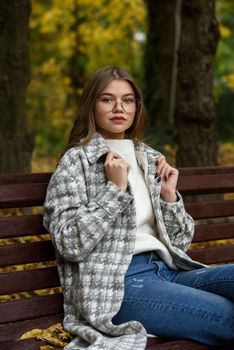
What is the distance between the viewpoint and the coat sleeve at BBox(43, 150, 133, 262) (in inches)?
119

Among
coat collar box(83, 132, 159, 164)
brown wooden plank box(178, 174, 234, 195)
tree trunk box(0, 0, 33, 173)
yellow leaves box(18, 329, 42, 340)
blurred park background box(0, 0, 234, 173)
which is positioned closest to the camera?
yellow leaves box(18, 329, 42, 340)

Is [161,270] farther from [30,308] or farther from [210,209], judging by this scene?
[210,209]

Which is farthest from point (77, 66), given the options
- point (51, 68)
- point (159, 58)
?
point (159, 58)

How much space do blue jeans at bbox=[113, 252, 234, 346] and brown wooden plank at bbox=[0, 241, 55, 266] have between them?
0.47 metres

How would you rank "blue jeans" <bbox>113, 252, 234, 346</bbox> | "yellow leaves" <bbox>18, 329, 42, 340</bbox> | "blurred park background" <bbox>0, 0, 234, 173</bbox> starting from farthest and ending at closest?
"blurred park background" <bbox>0, 0, 234, 173</bbox> → "yellow leaves" <bbox>18, 329, 42, 340</bbox> → "blue jeans" <bbox>113, 252, 234, 346</bbox>

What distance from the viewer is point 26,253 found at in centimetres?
339

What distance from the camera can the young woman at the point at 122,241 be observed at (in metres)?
2.99

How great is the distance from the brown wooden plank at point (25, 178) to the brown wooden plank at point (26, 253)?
32 cm

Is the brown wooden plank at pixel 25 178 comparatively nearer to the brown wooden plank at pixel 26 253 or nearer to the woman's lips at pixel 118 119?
the brown wooden plank at pixel 26 253

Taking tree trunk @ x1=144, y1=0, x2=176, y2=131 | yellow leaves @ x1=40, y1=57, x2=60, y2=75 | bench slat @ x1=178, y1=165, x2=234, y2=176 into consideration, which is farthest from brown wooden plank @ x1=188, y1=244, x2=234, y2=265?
yellow leaves @ x1=40, y1=57, x2=60, y2=75

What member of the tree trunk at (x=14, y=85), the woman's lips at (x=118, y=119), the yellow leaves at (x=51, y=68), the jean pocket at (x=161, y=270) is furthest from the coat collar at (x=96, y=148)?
the yellow leaves at (x=51, y=68)

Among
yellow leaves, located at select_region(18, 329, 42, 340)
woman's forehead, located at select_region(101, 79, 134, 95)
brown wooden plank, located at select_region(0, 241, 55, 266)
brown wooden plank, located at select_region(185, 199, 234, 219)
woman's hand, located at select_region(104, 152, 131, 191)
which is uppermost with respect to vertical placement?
woman's forehead, located at select_region(101, 79, 134, 95)

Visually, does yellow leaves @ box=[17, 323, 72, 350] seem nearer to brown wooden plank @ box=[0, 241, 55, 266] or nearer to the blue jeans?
the blue jeans

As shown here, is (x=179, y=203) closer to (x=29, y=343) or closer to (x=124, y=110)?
(x=124, y=110)
